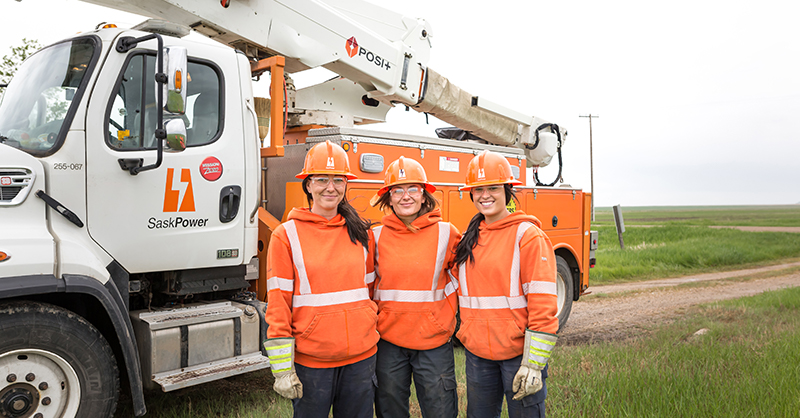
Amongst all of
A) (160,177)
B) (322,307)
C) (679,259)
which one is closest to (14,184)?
(160,177)

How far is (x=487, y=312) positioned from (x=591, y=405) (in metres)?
1.73

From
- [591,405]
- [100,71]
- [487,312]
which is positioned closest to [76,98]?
[100,71]

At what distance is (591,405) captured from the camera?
391 centimetres

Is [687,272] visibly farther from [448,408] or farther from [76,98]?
[76,98]

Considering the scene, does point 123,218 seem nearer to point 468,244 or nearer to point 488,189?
point 468,244

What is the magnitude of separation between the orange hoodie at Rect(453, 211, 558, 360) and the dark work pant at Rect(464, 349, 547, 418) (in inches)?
2.6

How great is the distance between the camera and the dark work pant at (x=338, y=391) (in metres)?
2.67

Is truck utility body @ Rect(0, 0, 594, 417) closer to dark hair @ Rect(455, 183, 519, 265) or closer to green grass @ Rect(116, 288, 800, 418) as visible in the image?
A: green grass @ Rect(116, 288, 800, 418)

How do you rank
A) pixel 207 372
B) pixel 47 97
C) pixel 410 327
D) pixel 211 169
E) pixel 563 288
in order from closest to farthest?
pixel 410 327
pixel 47 97
pixel 207 372
pixel 211 169
pixel 563 288

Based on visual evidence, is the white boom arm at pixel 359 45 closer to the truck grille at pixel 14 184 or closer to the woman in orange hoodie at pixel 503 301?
the truck grille at pixel 14 184

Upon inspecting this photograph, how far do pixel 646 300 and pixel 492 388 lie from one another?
869cm

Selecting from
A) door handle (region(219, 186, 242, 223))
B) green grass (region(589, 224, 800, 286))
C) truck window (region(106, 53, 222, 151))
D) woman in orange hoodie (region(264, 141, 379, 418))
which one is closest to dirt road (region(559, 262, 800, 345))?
green grass (region(589, 224, 800, 286))

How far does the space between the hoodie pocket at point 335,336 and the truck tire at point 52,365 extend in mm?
1522

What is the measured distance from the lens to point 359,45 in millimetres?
5602
